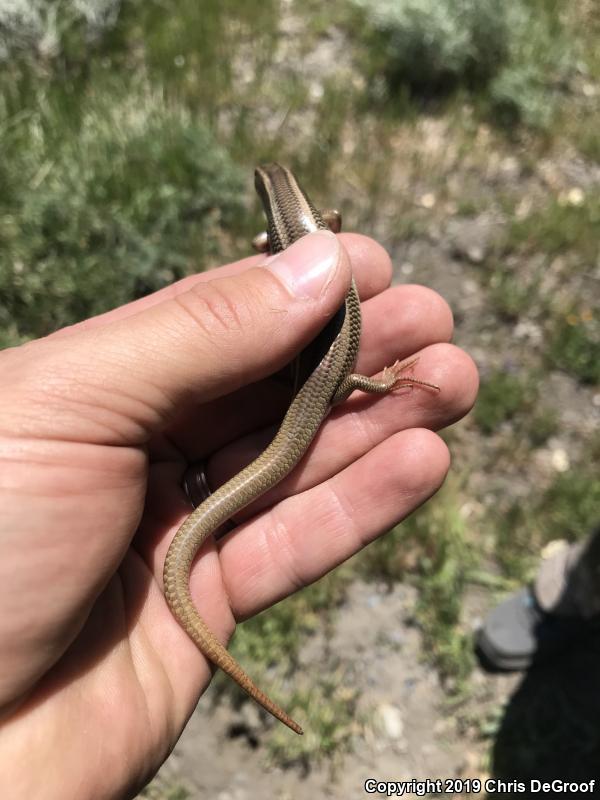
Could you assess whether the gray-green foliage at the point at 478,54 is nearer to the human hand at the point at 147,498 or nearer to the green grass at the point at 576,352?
the green grass at the point at 576,352

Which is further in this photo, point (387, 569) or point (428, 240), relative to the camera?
point (428, 240)

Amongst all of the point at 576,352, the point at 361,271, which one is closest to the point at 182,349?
the point at 361,271

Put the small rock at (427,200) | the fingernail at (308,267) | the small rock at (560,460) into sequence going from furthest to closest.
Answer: the small rock at (427,200) < the small rock at (560,460) < the fingernail at (308,267)

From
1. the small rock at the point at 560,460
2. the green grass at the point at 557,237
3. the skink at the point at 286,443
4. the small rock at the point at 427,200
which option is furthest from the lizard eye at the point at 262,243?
the small rock at the point at 560,460

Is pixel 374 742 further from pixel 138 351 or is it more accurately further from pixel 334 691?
pixel 138 351

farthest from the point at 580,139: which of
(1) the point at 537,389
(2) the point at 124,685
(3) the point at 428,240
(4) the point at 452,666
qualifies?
(2) the point at 124,685

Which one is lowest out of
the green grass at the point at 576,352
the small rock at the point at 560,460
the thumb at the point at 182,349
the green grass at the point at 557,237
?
the small rock at the point at 560,460
